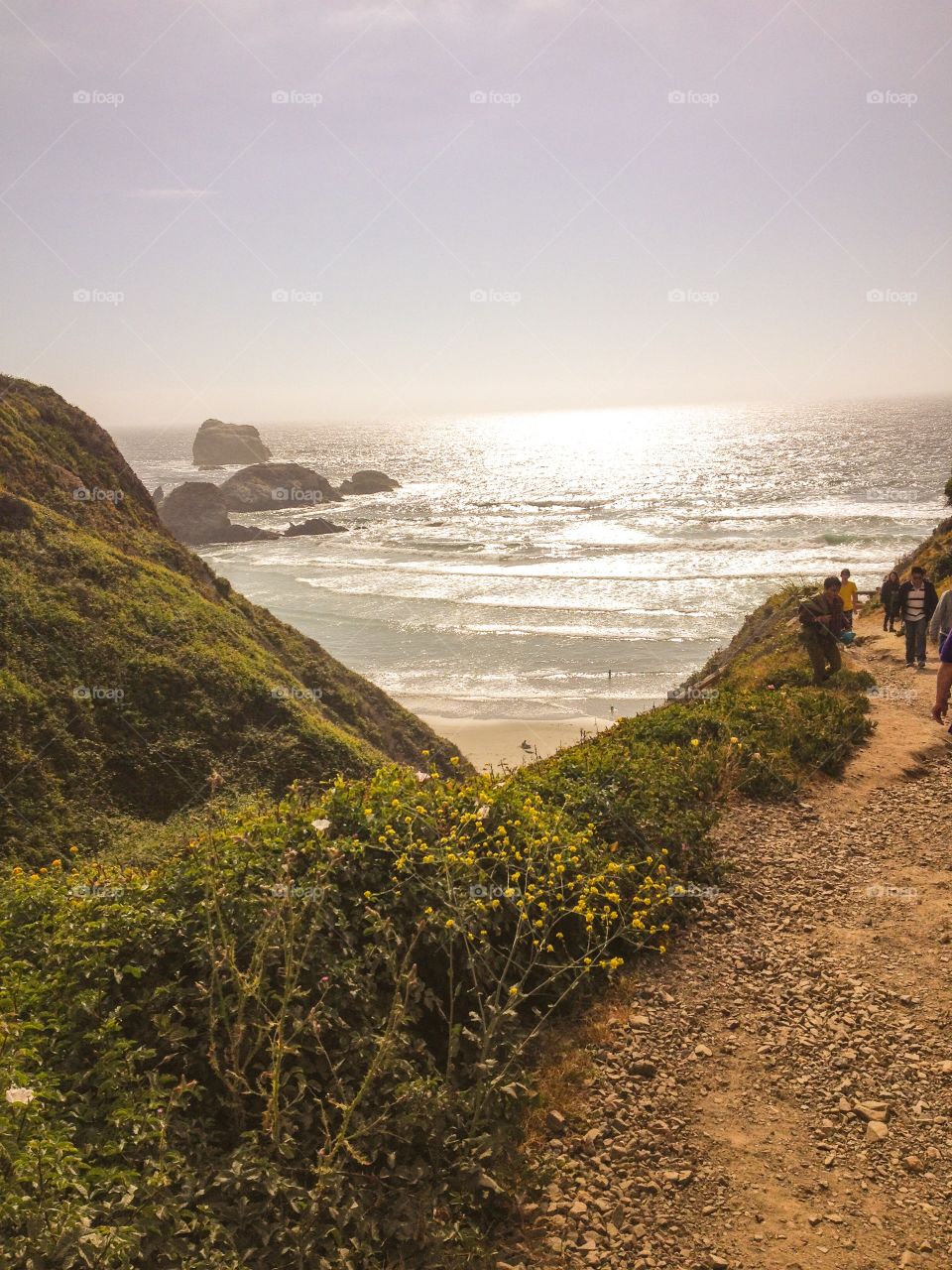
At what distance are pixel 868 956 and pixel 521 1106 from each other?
2.81m

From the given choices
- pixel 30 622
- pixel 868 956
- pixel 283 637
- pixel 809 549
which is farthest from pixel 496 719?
pixel 809 549

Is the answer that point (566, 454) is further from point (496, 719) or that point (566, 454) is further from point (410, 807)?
point (410, 807)

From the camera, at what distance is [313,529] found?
75.4m

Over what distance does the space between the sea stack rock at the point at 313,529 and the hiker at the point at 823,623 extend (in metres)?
65.8

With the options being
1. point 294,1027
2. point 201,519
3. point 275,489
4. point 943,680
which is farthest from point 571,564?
point 294,1027

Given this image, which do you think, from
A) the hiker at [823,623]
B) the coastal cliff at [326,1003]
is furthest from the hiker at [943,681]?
the coastal cliff at [326,1003]

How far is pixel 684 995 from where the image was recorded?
5.42 meters

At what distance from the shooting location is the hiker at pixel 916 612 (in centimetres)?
1358

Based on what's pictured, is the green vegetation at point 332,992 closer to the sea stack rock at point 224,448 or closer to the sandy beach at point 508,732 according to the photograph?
the sandy beach at point 508,732

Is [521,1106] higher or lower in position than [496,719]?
higher

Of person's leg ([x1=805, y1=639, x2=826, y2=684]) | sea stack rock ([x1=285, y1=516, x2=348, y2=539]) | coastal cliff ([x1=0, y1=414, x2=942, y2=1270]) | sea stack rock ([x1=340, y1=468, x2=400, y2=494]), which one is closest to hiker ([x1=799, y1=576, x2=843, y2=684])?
person's leg ([x1=805, y1=639, x2=826, y2=684])

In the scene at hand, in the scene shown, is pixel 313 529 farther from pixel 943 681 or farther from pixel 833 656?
pixel 943 681

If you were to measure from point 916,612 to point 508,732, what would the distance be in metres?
11.8

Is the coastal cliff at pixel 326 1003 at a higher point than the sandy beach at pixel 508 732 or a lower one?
higher
